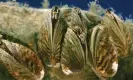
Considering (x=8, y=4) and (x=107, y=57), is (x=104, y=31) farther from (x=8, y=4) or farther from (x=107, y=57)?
(x=8, y=4)

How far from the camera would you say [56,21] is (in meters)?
2.43

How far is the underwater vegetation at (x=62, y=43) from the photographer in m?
2.39

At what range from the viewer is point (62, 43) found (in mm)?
2422

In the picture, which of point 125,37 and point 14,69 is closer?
point 14,69

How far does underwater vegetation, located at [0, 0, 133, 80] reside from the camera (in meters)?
2.39

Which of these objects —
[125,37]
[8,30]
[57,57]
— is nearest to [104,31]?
[125,37]

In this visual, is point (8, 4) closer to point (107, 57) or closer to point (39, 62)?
point (39, 62)

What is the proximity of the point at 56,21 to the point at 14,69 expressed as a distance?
269mm

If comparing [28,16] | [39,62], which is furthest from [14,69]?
[28,16]

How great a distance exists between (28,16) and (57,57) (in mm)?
244

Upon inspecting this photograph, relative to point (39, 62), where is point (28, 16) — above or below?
above

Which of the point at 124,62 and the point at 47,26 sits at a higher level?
the point at 47,26

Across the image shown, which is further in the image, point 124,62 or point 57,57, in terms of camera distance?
point 124,62

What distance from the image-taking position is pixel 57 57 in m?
2.40
